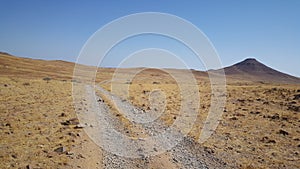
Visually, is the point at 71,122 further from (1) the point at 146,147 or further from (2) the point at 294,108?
(2) the point at 294,108

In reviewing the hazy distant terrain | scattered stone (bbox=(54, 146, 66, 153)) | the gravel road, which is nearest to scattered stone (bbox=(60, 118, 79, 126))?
the hazy distant terrain

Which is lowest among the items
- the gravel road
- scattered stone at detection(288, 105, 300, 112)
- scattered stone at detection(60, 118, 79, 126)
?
the gravel road

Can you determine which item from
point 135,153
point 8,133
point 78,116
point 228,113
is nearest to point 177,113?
point 228,113

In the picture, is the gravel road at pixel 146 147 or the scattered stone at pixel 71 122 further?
the scattered stone at pixel 71 122

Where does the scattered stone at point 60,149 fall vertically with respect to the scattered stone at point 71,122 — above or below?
below

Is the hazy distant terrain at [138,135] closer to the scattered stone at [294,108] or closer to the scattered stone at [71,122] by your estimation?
the scattered stone at [71,122]

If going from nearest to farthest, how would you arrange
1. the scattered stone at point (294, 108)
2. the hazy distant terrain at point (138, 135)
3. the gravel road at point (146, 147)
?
the hazy distant terrain at point (138, 135) → the gravel road at point (146, 147) → the scattered stone at point (294, 108)

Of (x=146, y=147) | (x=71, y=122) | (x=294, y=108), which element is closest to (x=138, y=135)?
(x=146, y=147)

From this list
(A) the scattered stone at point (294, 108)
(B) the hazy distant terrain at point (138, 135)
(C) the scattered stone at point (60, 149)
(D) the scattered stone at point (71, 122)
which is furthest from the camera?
(A) the scattered stone at point (294, 108)

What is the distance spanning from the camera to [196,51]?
18.5 metres

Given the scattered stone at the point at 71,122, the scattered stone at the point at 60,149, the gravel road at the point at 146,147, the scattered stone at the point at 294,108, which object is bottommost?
the gravel road at the point at 146,147

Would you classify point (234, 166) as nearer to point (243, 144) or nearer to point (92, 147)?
point (243, 144)

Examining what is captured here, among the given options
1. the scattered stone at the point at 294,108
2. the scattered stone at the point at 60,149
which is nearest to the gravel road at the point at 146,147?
the scattered stone at the point at 60,149

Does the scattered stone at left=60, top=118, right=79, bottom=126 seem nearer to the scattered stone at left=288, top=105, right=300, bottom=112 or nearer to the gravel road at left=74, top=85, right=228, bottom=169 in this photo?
the gravel road at left=74, top=85, right=228, bottom=169
